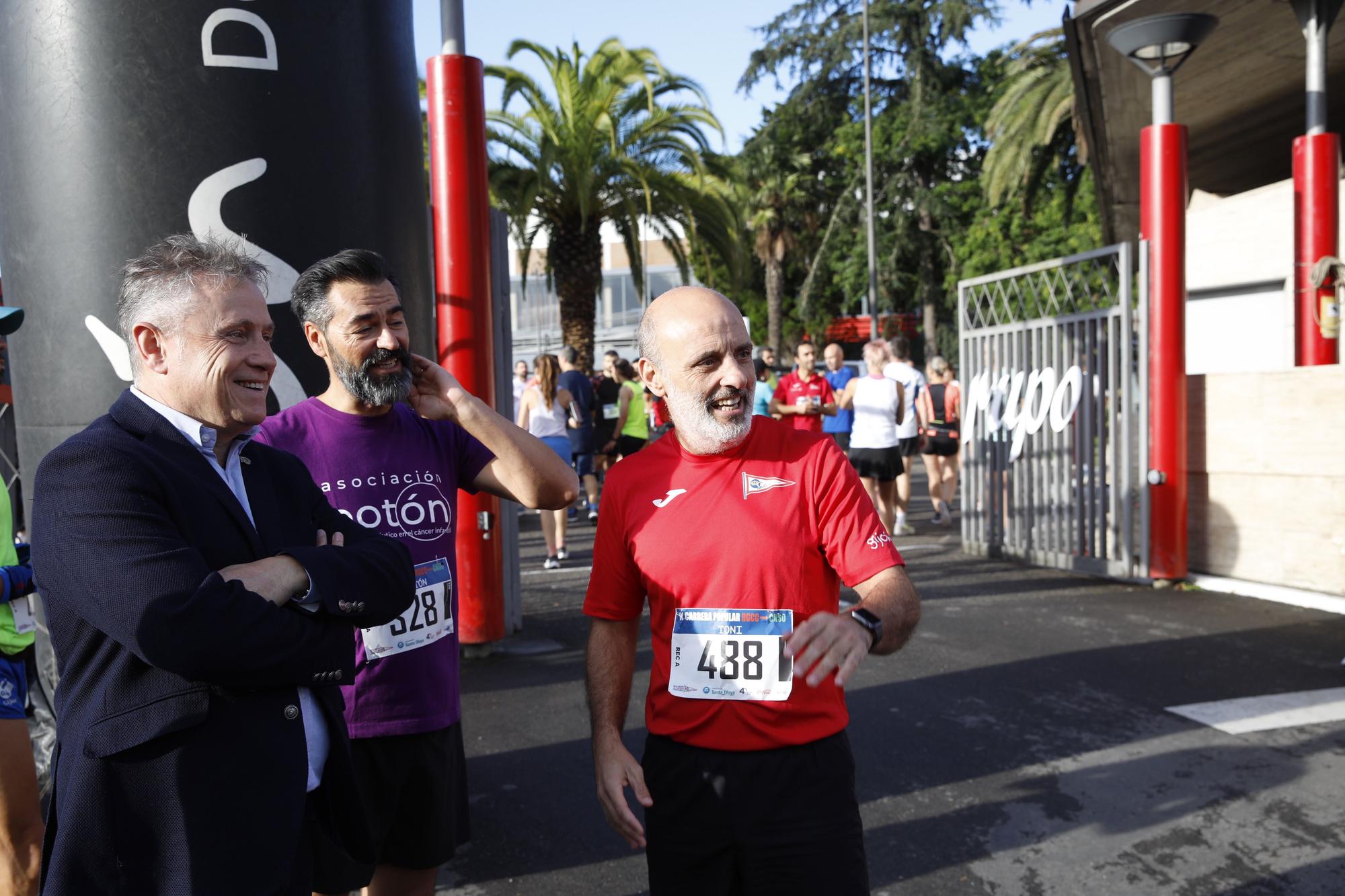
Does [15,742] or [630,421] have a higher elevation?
[630,421]

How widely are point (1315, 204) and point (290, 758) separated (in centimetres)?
1010

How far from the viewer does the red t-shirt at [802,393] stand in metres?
10.9

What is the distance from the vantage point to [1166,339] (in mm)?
8039

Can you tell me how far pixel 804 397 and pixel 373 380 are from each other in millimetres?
8391

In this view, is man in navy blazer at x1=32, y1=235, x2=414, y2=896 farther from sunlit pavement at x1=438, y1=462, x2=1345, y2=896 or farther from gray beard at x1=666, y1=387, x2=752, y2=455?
sunlit pavement at x1=438, y1=462, x2=1345, y2=896

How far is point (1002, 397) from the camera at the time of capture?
9445 mm

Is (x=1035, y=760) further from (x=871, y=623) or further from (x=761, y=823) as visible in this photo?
(x=871, y=623)

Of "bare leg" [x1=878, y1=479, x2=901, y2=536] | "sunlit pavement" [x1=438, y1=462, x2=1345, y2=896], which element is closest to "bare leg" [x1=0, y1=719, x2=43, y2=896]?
"sunlit pavement" [x1=438, y1=462, x2=1345, y2=896]

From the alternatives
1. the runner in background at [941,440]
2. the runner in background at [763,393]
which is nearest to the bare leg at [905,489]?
the runner in background at [941,440]

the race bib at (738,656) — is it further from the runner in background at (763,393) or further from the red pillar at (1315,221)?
the red pillar at (1315,221)

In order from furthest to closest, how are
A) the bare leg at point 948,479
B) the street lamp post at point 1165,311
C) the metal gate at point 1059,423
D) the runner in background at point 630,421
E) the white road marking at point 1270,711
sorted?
the runner in background at point 630,421 → the bare leg at point 948,479 → the metal gate at point 1059,423 → the street lamp post at point 1165,311 → the white road marking at point 1270,711

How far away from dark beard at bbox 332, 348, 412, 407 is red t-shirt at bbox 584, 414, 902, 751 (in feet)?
2.19

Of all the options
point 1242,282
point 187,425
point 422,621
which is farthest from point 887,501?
point 1242,282

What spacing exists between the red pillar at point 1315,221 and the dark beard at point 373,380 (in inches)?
347
